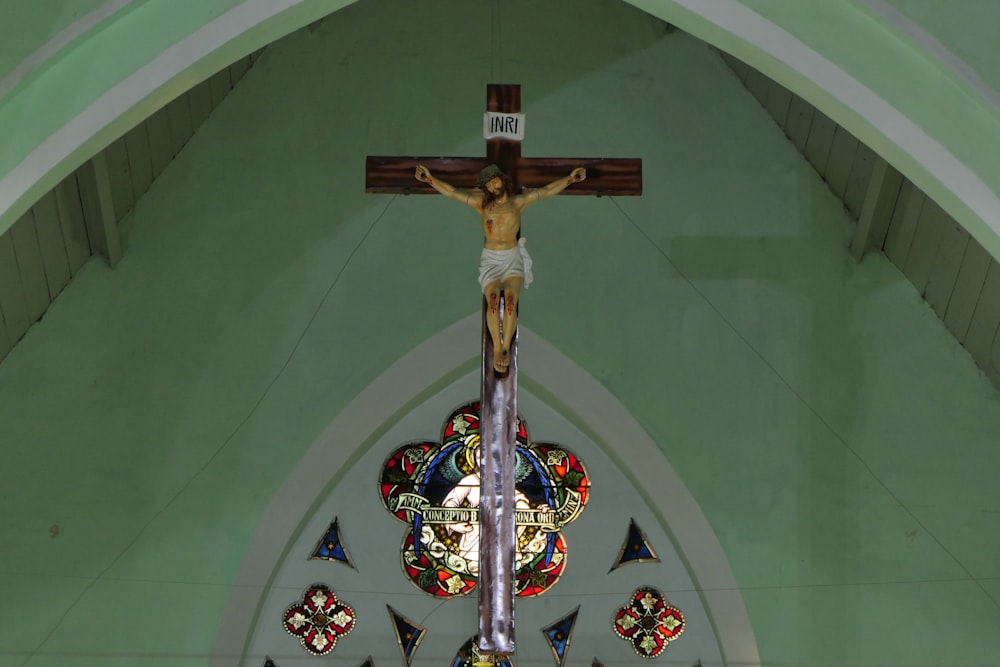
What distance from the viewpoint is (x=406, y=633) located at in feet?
29.4

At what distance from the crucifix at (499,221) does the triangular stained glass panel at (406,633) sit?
6.37 ft

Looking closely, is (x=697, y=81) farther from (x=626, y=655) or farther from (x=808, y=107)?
(x=626, y=655)

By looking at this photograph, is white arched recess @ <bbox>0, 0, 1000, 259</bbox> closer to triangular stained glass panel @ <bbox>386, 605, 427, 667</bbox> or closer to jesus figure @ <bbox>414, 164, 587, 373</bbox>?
jesus figure @ <bbox>414, 164, 587, 373</bbox>

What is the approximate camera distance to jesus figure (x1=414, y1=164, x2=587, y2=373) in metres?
7.02

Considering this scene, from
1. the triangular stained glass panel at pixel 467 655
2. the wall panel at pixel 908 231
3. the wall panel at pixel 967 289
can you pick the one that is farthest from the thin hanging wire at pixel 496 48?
the triangular stained glass panel at pixel 467 655

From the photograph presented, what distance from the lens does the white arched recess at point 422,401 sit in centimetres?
871

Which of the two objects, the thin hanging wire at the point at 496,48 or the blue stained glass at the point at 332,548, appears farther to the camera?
the thin hanging wire at the point at 496,48

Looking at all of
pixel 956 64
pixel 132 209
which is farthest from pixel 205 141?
pixel 956 64

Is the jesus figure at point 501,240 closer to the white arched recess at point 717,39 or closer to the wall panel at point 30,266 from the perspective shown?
the white arched recess at point 717,39

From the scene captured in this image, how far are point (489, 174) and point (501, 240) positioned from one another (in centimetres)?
29

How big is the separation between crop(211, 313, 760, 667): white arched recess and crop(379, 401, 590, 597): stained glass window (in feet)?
0.76

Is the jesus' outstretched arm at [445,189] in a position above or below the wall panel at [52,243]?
below

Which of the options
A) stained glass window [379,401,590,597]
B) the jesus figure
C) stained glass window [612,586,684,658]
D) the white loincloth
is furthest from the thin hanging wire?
stained glass window [612,586,684,658]

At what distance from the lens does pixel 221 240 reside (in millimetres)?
9219
